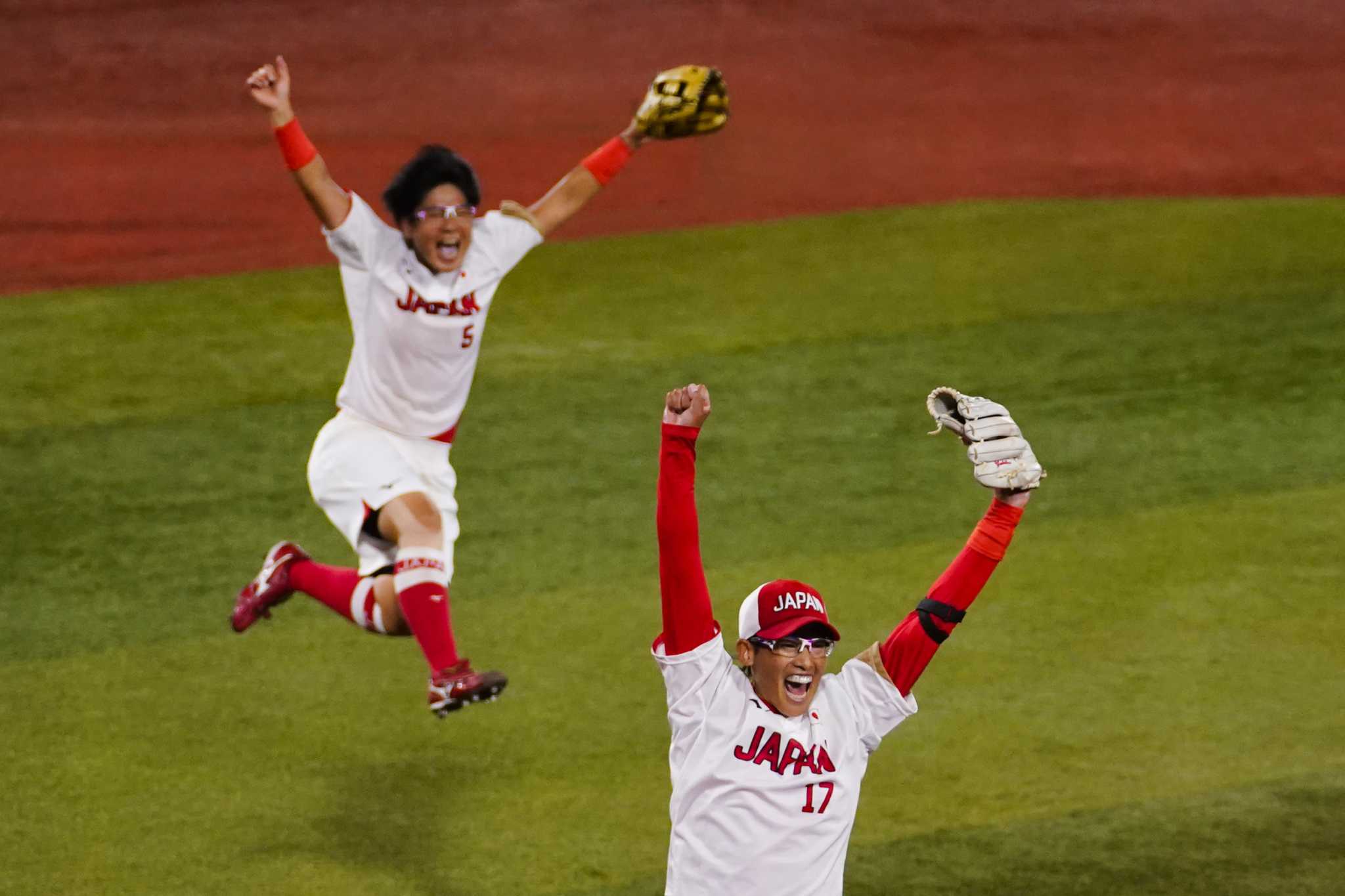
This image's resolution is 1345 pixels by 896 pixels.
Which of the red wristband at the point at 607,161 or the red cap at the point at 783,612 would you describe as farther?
the red wristband at the point at 607,161

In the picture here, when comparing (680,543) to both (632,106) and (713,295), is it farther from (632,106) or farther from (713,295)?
(632,106)

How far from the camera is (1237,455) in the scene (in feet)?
30.3

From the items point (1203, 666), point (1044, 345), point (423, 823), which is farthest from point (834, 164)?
point (423, 823)

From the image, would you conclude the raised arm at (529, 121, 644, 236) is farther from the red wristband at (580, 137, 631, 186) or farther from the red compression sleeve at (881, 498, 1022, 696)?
the red compression sleeve at (881, 498, 1022, 696)

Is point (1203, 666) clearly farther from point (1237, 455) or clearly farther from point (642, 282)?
point (642, 282)

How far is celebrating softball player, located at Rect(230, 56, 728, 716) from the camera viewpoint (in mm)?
5793

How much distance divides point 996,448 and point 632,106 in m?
11.0

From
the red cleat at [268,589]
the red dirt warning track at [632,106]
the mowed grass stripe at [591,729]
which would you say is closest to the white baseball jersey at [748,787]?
the mowed grass stripe at [591,729]

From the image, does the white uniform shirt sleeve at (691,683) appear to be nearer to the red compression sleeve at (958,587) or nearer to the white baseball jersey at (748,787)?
the white baseball jersey at (748,787)

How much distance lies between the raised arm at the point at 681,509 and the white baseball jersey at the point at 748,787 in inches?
5.5

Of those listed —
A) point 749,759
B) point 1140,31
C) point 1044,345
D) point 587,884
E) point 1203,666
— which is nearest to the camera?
point 749,759

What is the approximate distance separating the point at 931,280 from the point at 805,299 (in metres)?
0.84

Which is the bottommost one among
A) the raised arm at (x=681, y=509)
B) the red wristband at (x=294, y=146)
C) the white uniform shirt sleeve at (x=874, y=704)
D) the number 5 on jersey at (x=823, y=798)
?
the number 5 on jersey at (x=823, y=798)

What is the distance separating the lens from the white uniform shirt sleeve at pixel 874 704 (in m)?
4.64
